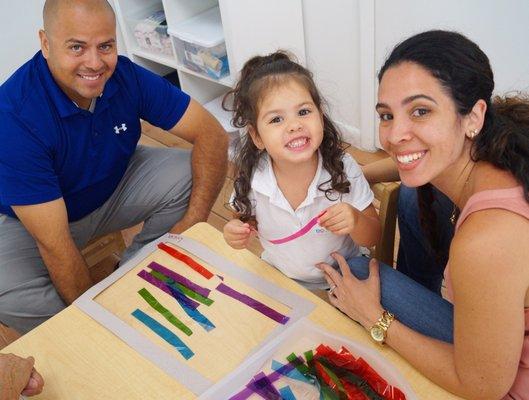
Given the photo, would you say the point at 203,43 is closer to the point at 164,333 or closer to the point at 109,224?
the point at 109,224

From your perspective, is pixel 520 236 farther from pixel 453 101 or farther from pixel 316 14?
pixel 316 14

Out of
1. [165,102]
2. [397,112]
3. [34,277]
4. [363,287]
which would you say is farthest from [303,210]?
[34,277]

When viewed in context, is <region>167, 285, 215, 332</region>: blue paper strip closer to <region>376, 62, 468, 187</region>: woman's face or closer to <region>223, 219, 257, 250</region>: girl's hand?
<region>223, 219, 257, 250</region>: girl's hand

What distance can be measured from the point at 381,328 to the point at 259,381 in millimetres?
247

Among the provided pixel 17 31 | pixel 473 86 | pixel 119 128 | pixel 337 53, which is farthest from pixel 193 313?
pixel 17 31

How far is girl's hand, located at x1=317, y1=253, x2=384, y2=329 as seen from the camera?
3.31 feet

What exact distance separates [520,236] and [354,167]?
54 centimetres

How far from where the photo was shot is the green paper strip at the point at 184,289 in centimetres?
113

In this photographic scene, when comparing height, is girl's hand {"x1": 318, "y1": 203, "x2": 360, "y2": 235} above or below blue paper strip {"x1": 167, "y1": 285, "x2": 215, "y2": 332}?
above

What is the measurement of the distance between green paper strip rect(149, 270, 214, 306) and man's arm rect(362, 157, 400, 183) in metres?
0.56

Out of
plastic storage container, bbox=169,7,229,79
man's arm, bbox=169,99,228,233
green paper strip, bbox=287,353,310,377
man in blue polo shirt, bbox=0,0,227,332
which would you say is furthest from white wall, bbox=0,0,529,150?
green paper strip, bbox=287,353,310,377

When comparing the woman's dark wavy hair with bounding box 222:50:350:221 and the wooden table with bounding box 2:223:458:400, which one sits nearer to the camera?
the wooden table with bounding box 2:223:458:400

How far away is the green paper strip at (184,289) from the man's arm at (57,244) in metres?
0.45

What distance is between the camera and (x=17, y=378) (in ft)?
3.09
